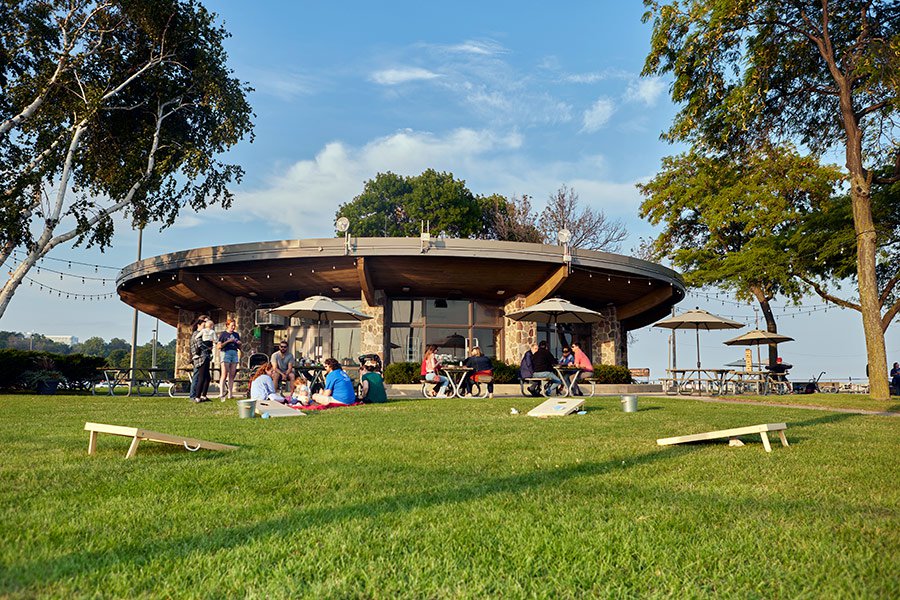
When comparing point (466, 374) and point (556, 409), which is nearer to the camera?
point (556, 409)

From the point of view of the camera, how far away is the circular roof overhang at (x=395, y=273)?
695 inches

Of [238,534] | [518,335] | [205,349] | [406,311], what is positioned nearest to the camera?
[238,534]

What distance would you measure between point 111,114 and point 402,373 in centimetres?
1119

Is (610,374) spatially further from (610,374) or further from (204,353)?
(204,353)

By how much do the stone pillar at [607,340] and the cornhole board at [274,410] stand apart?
53.1 ft

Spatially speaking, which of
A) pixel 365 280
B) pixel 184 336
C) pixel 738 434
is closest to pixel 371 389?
pixel 365 280

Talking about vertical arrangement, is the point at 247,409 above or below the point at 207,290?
below

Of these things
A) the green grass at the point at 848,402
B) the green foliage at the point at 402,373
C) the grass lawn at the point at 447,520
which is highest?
the green foliage at the point at 402,373

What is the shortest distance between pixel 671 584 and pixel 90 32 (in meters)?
19.3

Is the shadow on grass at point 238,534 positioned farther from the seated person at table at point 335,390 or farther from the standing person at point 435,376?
the standing person at point 435,376

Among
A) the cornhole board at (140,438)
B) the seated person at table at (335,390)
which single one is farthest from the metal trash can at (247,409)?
the cornhole board at (140,438)

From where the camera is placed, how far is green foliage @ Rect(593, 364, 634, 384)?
66.3 feet

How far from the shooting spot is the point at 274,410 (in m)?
9.10

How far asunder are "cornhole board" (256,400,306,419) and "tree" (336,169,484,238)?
27681 mm
